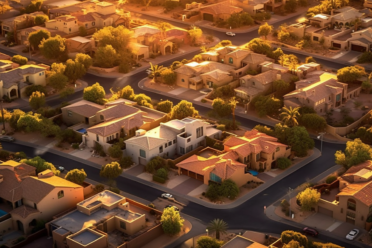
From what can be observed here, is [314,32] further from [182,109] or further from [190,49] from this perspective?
[182,109]

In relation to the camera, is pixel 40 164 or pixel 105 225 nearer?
pixel 105 225

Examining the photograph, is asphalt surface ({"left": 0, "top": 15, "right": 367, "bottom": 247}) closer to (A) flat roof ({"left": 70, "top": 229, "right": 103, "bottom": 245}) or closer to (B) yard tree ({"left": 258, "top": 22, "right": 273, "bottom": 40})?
(A) flat roof ({"left": 70, "top": 229, "right": 103, "bottom": 245})

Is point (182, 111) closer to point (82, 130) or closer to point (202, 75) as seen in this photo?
point (82, 130)

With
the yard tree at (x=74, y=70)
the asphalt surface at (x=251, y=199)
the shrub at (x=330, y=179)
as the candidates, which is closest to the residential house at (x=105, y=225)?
the asphalt surface at (x=251, y=199)

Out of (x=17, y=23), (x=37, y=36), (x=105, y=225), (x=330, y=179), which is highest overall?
(x=37, y=36)

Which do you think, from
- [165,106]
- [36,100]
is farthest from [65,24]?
[165,106]

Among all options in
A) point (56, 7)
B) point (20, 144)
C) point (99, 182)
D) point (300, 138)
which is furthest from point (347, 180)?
point (56, 7)

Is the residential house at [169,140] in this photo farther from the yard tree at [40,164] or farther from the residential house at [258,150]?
the yard tree at [40,164]
